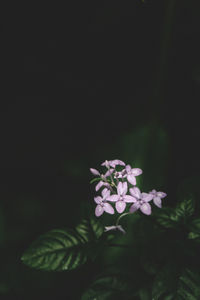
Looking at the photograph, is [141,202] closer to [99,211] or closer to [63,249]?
[99,211]

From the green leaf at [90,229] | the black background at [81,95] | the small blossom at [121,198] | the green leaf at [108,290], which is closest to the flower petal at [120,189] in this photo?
the small blossom at [121,198]

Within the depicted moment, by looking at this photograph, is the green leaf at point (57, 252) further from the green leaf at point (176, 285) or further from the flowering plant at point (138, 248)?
the green leaf at point (176, 285)

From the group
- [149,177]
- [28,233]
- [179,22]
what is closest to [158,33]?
[179,22]

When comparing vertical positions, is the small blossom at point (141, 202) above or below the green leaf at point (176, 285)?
above

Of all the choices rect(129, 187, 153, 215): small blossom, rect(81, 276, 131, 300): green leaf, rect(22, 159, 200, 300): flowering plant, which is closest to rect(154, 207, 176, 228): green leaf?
rect(22, 159, 200, 300): flowering plant

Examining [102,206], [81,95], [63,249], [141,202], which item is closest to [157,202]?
[141,202]

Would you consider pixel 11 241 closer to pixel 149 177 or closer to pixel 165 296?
pixel 149 177
